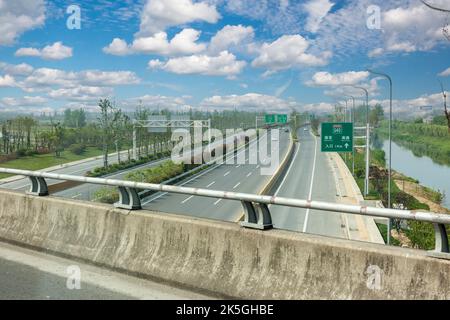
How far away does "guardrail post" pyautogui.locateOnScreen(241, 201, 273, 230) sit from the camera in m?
5.88

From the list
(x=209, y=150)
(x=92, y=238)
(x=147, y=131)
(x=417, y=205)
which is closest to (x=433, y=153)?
(x=209, y=150)

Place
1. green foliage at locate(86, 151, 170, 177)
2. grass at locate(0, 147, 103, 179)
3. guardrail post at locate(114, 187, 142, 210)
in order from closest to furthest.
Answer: guardrail post at locate(114, 187, 142, 210)
green foliage at locate(86, 151, 170, 177)
grass at locate(0, 147, 103, 179)

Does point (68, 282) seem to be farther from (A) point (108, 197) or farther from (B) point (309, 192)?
(B) point (309, 192)

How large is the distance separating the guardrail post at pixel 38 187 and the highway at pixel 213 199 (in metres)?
19.3

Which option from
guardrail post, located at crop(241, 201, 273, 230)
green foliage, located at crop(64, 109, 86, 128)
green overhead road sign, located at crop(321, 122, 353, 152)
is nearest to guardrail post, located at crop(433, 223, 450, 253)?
guardrail post, located at crop(241, 201, 273, 230)

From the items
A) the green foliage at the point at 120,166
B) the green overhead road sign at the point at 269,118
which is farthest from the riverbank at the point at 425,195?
the green foliage at the point at 120,166

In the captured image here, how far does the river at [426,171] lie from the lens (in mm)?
98250

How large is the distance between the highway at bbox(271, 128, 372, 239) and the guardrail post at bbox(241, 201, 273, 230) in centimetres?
1089

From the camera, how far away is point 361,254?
4996 millimetres

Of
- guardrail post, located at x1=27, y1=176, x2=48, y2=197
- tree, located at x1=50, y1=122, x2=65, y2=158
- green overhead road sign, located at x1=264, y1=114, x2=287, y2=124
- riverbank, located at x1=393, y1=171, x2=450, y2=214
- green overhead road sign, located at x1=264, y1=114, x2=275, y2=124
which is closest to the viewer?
guardrail post, located at x1=27, y1=176, x2=48, y2=197

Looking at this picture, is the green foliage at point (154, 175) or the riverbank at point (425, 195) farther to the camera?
the riverbank at point (425, 195)

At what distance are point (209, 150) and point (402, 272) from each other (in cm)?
11044

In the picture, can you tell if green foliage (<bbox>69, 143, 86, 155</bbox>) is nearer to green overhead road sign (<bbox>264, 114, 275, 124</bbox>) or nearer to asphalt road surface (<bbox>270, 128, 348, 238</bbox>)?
asphalt road surface (<bbox>270, 128, 348, 238</bbox>)

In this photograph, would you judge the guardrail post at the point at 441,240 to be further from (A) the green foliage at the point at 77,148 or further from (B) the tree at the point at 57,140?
(A) the green foliage at the point at 77,148
